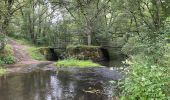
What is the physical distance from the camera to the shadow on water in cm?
1187

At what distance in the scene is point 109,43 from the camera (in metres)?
39.8

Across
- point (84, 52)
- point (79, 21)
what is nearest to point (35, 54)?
point (84, 52)

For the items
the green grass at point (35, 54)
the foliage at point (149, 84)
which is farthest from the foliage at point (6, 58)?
the foliage at point (149, 84)

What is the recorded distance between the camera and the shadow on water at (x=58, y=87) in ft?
38.9

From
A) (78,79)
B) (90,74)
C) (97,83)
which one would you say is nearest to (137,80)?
(97,83)

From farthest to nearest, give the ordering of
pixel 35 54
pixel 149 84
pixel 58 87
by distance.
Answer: pixel 35 54 < pixel 58 87 < pixel 149 84

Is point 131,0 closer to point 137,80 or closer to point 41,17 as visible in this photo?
point 41,17

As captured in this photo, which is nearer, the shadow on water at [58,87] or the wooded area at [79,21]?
the shadow on water at [58,87]

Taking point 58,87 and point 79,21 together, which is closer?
point 58,87

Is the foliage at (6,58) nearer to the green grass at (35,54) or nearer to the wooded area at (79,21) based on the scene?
the wooded area at (79,21)

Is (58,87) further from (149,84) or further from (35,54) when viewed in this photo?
(35,54)

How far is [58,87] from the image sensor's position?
14.0 m

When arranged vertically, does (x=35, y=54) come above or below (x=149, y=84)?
below

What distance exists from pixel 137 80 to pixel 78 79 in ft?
31.3
